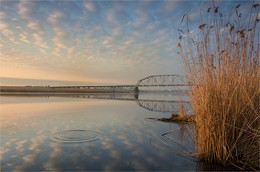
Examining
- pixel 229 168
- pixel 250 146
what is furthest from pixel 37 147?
pixel 250 146

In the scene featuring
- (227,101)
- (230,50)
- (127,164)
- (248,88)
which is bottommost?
(127,164)

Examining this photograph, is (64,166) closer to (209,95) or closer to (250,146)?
(209,95)

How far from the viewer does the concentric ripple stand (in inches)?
159

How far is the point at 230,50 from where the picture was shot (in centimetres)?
314

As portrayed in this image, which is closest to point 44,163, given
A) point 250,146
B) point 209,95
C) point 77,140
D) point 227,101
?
point 77,140

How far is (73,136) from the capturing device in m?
4.38

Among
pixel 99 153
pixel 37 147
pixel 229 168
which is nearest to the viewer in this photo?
pixel 229 168

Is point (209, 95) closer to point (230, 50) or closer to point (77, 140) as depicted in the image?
point (230, 50)

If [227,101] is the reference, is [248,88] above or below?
above

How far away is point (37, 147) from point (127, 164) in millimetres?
2092

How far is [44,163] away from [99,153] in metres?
0.98

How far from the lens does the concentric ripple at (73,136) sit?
4.04 metres

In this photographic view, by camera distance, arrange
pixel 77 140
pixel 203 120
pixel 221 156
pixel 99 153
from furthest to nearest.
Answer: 1. pixel 77 140
2. pixel 99 153
3. pixel 203 120
4. pixel 221 156

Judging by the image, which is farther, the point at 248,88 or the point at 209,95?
the point at 248,88
